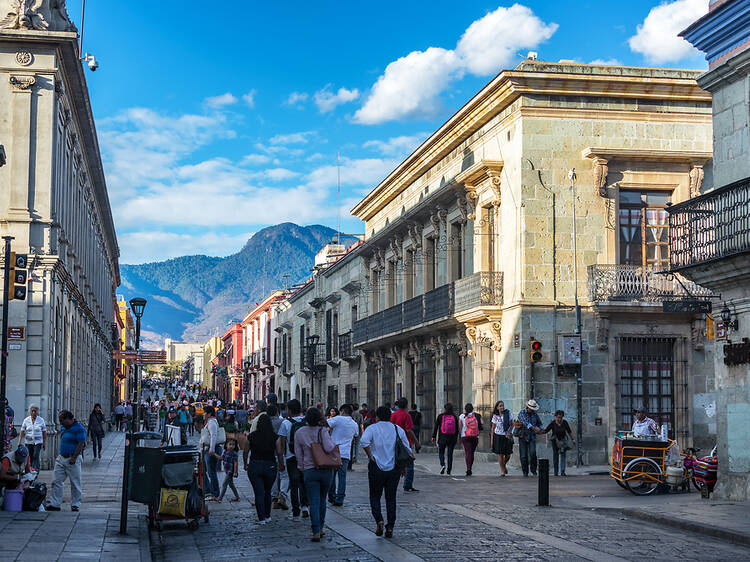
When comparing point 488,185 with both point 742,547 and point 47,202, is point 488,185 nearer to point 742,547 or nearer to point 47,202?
point 47,202

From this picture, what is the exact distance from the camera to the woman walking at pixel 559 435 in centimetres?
2164

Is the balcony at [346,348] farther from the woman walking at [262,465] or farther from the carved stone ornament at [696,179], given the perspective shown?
the woman walking at [262,465]

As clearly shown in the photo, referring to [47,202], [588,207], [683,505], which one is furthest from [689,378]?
[47,202]

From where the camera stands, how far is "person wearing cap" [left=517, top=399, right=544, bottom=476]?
21891mm

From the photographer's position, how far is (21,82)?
24172 mm

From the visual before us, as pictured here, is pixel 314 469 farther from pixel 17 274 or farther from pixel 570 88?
pixel 570 88

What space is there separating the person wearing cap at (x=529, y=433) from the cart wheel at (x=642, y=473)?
430cm

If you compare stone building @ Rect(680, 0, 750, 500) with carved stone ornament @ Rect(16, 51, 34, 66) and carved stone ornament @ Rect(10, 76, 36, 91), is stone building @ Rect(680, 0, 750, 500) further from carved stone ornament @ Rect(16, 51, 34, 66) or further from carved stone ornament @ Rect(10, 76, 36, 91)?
carved stone ornament @ Rect(16, 51, 34, 66)

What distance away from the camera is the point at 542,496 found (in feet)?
51.8

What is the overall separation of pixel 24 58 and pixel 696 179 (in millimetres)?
17046

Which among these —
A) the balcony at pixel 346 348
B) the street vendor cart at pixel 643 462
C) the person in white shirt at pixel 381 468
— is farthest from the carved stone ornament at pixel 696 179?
the balcony at pixel 346 348

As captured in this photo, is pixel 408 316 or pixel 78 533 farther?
pixel 408 316

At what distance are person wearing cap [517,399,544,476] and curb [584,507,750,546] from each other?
6.27m

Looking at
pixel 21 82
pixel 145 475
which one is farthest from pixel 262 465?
→ pixel 21 82
